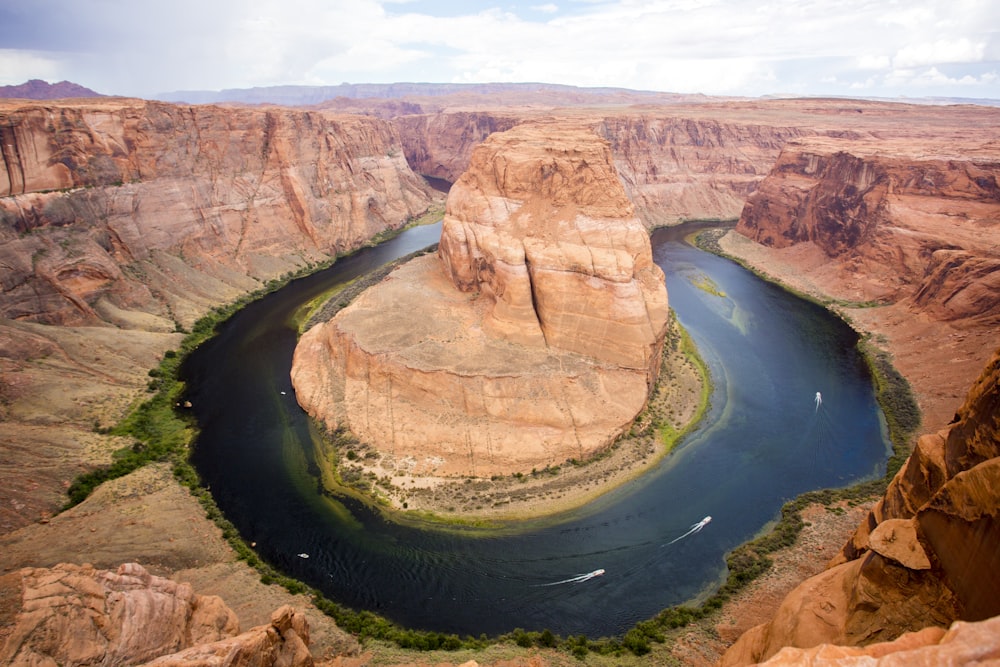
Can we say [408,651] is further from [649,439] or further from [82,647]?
[649,439]

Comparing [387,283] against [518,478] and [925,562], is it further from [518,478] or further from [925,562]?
[925,562]

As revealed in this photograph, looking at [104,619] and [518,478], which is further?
[518,478]

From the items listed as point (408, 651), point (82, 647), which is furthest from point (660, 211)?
point (82, 647)

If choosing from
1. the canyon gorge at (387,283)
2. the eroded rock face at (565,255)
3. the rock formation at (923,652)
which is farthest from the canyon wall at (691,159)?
the rock formation at (923,652)

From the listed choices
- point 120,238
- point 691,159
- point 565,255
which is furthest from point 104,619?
point 691,159

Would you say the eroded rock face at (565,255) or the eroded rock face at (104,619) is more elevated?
the eroded rock face at (565,255)

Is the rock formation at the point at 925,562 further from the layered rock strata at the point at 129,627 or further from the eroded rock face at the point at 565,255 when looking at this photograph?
the eroded rock face at the point at 565,255

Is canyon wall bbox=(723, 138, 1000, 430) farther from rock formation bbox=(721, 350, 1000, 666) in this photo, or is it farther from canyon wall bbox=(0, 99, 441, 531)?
canyon wall bbox=(0, 99, 441, 531)
